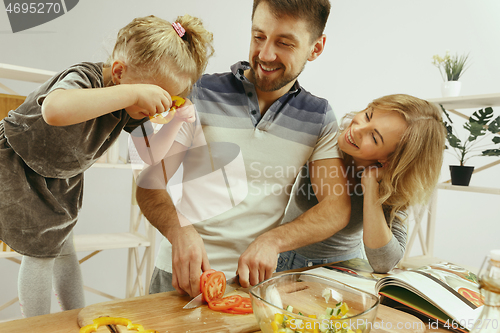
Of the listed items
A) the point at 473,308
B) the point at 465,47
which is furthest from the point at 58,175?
the point at 465,47

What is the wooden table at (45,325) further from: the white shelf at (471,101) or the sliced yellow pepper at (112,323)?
the white shelf at (471,101)

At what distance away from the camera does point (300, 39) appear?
0.81 m

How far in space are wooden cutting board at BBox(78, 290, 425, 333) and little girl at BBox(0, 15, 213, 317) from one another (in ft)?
0.87

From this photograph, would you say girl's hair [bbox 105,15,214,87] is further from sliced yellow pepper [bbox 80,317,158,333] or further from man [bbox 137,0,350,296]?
sliced yellow pepper [bbox 80,317,158,333]

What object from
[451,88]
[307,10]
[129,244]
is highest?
[307,10]

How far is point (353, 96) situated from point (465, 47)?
82 cm

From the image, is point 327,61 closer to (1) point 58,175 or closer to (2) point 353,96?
(2) point 353,96

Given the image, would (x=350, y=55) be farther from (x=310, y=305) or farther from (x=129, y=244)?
(x=310, y=305)

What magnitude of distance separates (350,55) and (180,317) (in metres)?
1.43

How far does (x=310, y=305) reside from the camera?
1.64ft

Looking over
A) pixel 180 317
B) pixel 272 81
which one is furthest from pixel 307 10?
pixel 180 317

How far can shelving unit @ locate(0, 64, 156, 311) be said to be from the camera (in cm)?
113

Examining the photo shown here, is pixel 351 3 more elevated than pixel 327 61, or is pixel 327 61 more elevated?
pixel 351 3

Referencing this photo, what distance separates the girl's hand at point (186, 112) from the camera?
0.75 meters
